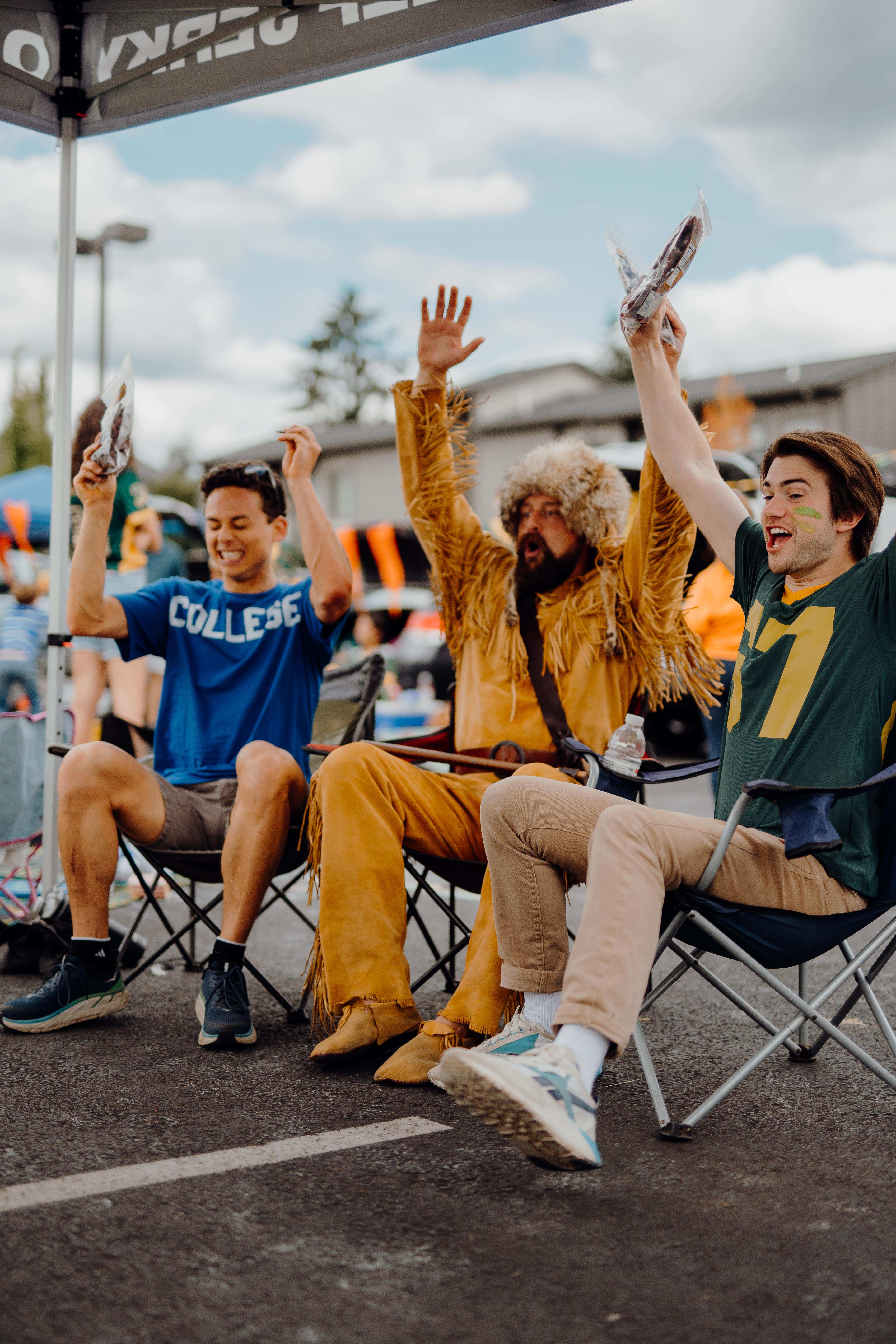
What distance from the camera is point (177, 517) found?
50.0ft

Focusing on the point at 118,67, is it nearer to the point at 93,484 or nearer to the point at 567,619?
the point at 93,484

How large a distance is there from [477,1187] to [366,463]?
135 ft

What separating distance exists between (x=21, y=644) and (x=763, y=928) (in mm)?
8293

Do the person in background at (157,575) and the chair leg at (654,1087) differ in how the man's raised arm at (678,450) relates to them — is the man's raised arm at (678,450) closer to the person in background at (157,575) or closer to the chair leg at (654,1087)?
the chair leg at (654,1087)

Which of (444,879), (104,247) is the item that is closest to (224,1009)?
(444,879)

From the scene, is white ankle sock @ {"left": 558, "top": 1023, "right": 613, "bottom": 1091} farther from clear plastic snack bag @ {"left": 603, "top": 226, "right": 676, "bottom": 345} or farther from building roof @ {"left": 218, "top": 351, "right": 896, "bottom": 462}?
building roof @ {"left": 218, "top": 351, "right": 896, "bottom": 462}

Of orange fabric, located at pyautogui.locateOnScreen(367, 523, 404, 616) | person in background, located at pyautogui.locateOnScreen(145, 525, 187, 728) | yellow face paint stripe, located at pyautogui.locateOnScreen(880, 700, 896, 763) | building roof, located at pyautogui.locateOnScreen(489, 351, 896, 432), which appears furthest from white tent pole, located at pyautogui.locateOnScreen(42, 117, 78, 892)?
building roof, located at pyautogui.locateOnScreen(489, 351, 896, 432)

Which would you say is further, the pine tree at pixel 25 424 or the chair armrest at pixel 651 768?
the pine tree at pixel 25 424

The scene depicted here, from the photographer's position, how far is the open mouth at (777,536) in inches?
101

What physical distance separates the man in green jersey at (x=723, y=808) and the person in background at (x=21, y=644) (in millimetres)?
7518

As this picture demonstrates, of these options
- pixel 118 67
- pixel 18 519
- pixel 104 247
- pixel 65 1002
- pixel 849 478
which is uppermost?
pixel 104 247

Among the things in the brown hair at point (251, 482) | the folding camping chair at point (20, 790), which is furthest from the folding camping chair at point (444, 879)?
the folding camping chair at point (20, 790)

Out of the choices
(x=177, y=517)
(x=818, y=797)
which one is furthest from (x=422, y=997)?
(x=177, y=517)

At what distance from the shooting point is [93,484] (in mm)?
3314
